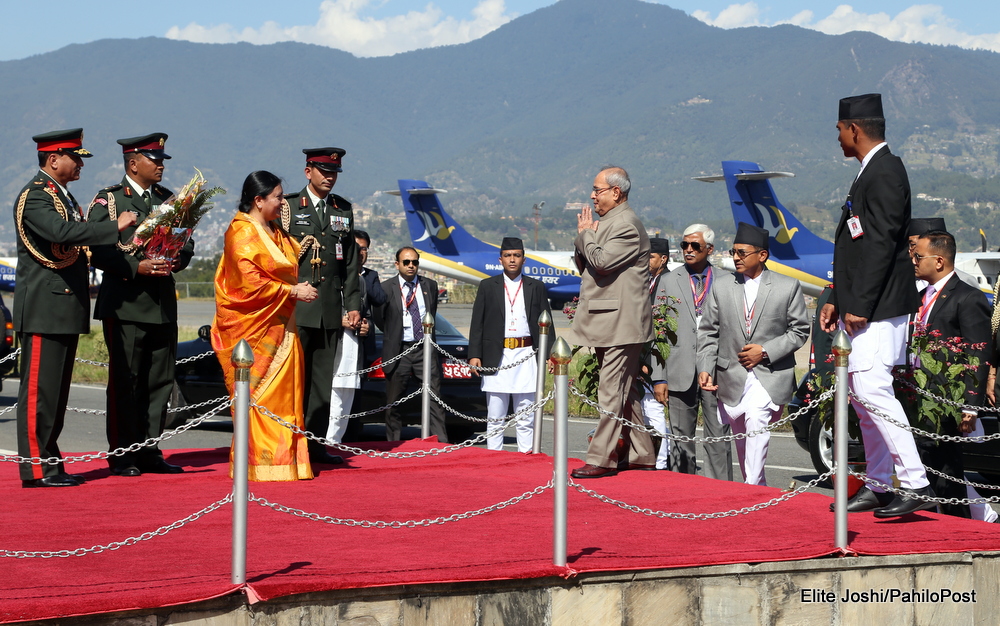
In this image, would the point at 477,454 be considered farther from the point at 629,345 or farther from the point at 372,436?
the point at 372,436

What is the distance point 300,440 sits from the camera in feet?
22.1

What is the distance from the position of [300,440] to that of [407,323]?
336 cm

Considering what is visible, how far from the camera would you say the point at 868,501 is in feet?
19.3

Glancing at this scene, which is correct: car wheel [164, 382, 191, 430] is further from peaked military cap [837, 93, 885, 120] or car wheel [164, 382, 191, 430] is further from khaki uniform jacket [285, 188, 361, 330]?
peaked military cap [837, 93, 885, 120]

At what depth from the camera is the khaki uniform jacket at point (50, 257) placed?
612cm

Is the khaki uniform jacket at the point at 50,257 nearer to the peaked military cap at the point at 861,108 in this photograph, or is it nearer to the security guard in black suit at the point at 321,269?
the security guard in black suit at the point at 321,269

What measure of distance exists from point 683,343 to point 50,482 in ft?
14.4

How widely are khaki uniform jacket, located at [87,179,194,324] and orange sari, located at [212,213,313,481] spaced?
381mm

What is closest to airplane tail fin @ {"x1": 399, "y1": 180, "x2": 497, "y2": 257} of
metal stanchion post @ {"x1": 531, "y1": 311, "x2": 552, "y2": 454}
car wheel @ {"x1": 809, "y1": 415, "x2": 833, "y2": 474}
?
car wheel @ {"x1": 809, "y1": 415, "x2": 833, "y2": 474}

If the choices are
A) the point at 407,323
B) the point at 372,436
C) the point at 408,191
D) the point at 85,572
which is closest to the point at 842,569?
the point at 85,572

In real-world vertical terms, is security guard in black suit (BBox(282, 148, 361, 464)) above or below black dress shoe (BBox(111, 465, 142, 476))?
above

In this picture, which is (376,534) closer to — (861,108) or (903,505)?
(903,505)

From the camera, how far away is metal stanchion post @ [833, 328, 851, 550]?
16.3 ft

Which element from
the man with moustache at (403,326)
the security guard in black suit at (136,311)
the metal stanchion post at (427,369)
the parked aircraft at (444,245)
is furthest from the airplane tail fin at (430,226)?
the security guard in black suit at (136,311)
